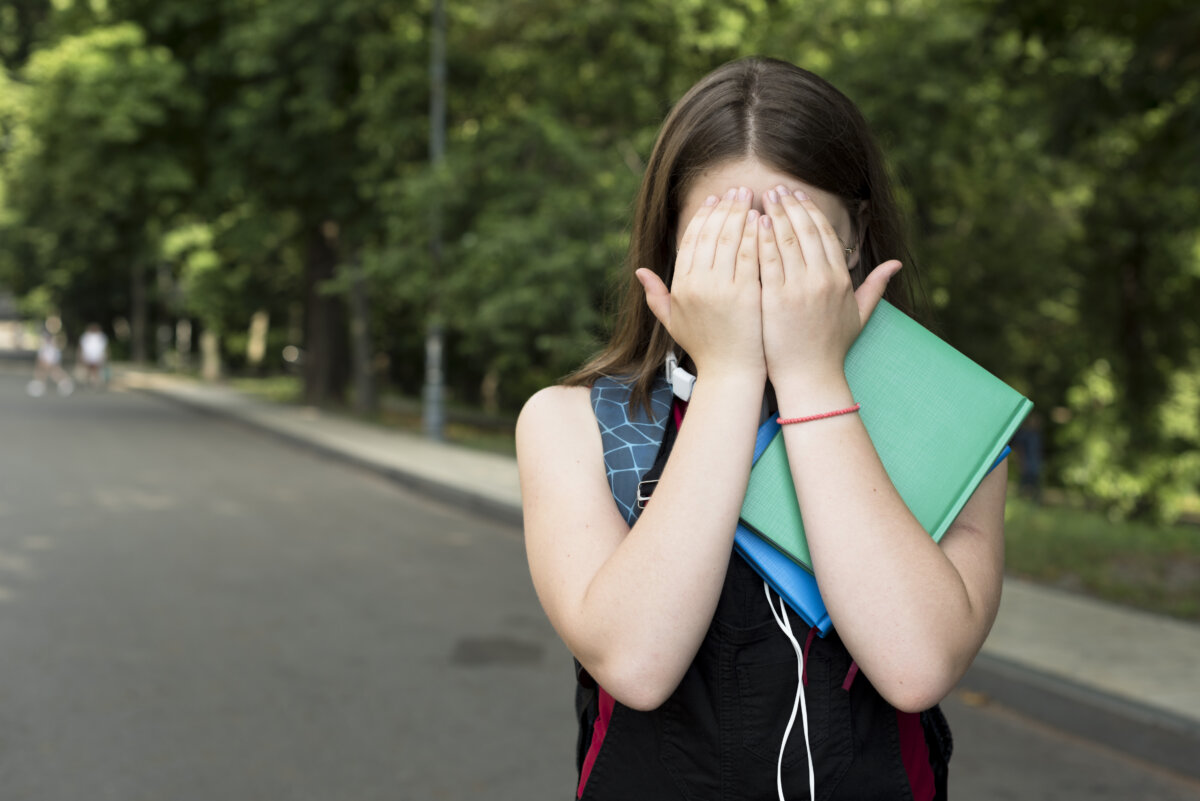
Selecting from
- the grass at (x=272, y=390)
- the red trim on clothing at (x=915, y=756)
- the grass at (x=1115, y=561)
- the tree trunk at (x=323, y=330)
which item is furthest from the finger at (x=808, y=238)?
the grass at (x=272, y=390)

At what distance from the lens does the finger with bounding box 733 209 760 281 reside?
116 cm

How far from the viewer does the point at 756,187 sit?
1.25 meters

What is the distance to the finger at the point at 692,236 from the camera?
1182 millimetres

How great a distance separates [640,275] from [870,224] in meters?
0.31

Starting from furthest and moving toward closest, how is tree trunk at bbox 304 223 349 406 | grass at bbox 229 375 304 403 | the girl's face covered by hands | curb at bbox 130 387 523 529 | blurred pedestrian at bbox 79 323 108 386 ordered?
1. blurred pedestrian at bbox 79 323 108 386
2. grass at bbox 229 375 304 403
3. tree trunk at bbox 304 223 349 406
4. curb at bbox 130 387 523 529
5. the girl's face covered by hands

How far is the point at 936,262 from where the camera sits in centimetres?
2014

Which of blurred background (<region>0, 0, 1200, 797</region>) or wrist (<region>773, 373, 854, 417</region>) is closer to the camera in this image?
wrist (<region>773, 373, 854, 417</region>)

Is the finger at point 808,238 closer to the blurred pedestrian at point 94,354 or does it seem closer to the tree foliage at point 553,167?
the tree foliage at point 553,167

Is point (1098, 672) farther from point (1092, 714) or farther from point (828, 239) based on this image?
point (828, 239)

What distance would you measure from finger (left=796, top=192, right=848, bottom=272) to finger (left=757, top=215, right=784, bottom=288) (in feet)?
0.15

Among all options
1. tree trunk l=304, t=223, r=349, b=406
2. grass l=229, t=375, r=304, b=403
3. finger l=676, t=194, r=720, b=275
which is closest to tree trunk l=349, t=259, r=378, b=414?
tree trunk l=304, t=223, r=349, b=406

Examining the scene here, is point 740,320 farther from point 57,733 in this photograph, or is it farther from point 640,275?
point 57,733

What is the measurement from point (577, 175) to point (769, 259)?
50.2 ft

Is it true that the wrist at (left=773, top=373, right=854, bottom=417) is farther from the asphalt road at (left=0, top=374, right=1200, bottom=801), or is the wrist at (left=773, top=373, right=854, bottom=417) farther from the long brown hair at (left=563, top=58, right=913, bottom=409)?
the asphalt road at (left=0, top=374, right=1200, bottom=801)
